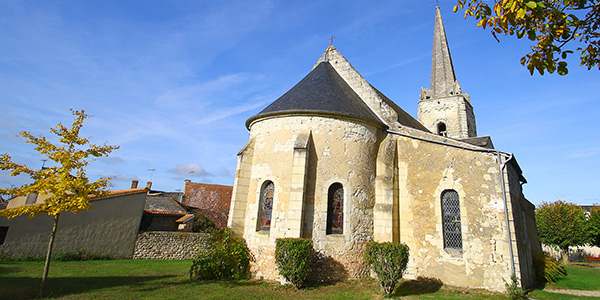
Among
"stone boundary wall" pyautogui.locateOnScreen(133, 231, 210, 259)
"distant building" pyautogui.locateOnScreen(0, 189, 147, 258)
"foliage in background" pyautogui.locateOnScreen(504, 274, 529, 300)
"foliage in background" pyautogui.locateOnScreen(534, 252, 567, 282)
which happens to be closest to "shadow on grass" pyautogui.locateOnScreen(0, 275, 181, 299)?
"distant building" pyautogui.locateOnScreen(0, 189, 147, 258)

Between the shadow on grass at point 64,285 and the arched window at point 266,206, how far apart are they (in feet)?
10.6

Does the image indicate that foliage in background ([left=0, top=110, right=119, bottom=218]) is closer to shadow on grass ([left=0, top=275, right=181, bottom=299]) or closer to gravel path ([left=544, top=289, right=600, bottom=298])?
shadow on grass ([left=0, top=275, right=181, bottom=299])

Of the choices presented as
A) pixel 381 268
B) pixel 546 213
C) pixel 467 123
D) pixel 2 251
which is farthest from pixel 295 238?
pixel 546 213

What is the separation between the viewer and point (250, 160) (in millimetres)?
11539

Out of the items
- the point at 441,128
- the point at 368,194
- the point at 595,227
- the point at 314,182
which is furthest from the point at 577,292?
the point at 595,227

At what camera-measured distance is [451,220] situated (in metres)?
10.1

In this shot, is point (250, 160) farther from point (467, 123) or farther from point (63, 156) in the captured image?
point (467, 123)

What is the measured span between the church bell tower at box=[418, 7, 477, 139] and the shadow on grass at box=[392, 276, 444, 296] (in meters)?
16.6

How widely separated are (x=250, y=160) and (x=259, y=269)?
3915 millimetres

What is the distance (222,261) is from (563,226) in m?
28.3

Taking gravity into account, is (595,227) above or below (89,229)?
above

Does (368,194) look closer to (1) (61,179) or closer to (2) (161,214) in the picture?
(1) (61,179)

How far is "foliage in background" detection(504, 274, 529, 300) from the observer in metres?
8.30

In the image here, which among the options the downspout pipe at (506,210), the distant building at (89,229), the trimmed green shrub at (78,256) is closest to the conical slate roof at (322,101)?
the downspout pipe at (506,210)
